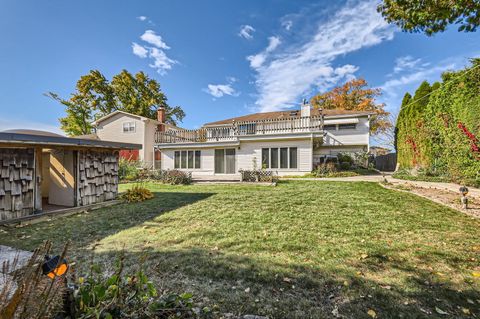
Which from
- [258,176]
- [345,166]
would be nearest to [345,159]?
[345,166]

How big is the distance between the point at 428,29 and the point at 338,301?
375 inches

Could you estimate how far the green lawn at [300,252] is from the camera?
7.67 ft

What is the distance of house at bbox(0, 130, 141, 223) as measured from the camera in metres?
5.37

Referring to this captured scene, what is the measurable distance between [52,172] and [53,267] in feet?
26.7

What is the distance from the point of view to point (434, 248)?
3.62 m

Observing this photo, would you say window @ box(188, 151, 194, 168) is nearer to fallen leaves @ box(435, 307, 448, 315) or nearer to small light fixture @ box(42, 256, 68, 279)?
small light fixture @ box(42, 256, 68, 279)

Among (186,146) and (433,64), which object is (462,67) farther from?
(186,146)

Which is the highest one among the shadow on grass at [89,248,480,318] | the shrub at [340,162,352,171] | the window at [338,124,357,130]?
the window at [338,124,357,130]

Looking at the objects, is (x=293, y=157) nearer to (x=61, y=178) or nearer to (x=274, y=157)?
(x=274, y=157)

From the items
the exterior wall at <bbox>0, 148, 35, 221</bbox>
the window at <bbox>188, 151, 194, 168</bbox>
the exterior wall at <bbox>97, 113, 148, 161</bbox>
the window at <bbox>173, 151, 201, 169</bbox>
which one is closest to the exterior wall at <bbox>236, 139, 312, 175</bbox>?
the window at <bbox>173, 151, 201, 169</bbox>

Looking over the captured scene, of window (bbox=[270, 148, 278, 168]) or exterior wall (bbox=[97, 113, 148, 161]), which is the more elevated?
exterior wall (bbox=[97, 113, 148, 161])

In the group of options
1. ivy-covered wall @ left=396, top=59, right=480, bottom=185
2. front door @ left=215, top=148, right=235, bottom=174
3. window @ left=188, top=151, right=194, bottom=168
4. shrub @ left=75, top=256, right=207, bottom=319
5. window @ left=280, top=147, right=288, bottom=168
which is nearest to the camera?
shrub @ left=75, top=256, right=207, bottom=319

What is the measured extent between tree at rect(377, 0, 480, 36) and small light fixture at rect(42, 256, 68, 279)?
9935mm

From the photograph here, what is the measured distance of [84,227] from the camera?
513 cm
